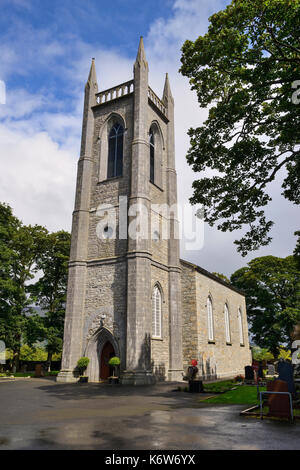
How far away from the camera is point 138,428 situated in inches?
289

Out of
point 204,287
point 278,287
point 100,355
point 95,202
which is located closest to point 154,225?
point 95,202

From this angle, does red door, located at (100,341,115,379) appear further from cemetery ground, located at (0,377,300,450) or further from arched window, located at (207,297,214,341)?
cemetery ground, located at (0,377,300,450)

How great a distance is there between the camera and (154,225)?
24.8 meters

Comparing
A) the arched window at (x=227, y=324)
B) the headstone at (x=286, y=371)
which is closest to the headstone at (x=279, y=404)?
the headstone at (x=286, y=371)

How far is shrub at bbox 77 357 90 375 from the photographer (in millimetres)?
21375

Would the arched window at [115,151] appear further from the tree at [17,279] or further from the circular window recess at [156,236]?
the tree at [17,279]

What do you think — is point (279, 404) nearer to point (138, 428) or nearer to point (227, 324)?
point (138, 428)

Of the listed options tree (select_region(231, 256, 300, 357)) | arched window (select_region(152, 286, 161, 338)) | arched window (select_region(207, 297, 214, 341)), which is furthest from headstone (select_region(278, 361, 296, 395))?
tree (select_region(231, 256, 300, 357))

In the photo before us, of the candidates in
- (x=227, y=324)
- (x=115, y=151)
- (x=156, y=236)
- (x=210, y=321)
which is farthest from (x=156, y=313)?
(x=115, y=151)

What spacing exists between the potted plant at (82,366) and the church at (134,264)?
1.37 ft

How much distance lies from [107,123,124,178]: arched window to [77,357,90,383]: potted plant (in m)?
13.2

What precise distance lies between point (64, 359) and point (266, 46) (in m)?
20.1

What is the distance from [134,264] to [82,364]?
703cm
